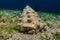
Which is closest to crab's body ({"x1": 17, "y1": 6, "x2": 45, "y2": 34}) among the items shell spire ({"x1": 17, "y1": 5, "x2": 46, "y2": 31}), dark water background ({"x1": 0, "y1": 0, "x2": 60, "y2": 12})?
shell spire ({"x1": 17, "y1": 5, "x2": 46, "y2": 31})

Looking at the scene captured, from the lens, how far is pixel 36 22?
4098mm

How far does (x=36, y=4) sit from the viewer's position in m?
7.29

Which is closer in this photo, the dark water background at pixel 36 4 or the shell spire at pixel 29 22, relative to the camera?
the shell spire at pixel 29 22

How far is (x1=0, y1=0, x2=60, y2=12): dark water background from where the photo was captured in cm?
732

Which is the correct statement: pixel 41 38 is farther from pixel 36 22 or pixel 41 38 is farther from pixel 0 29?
pixel 0 29

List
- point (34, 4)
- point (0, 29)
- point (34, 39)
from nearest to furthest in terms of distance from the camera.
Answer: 1. point (34, 39)
2. point (0, 29)
3. point (34, 4)

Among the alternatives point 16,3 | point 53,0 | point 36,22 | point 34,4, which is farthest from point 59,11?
point 36,22

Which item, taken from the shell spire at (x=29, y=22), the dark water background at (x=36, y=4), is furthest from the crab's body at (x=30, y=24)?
the dark water background at (x=36, y=4)

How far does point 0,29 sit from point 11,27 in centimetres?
30

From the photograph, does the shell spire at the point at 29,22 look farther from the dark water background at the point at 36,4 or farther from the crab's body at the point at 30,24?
the dark water background at the point at 36,4

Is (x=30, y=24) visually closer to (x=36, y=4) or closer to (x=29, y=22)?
(x=29, y=22)

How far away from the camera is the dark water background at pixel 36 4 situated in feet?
24.0

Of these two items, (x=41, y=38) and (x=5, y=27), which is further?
(x=5, y=27)

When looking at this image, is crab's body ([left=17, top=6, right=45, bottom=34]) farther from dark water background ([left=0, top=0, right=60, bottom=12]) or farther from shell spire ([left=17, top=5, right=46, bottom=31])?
dark water background ([left=0, top=0, right=60, bottom=12])
